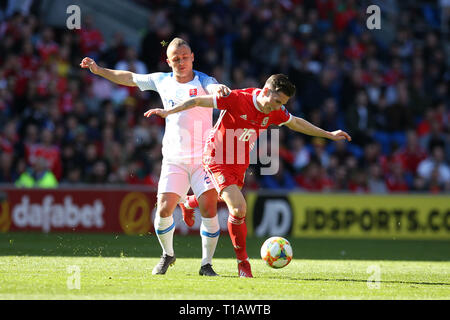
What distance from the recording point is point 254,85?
62.6 feet

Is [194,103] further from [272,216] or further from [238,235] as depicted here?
[272,216]

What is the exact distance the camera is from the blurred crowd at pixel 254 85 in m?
16.7

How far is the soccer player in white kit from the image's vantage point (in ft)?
29.8

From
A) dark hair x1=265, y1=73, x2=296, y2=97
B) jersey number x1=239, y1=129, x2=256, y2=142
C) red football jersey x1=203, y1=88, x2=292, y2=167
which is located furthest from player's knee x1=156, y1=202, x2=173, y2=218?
dark hair x1=265, y1=73, x2=296, y2=97

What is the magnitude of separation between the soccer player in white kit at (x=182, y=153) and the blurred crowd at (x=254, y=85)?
7273mm

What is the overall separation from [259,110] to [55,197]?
7.84 metres

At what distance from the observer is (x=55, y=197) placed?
1580cm

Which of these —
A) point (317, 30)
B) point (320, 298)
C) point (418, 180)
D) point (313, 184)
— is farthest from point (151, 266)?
point (317, 30)

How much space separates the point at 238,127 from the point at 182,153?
687 mm

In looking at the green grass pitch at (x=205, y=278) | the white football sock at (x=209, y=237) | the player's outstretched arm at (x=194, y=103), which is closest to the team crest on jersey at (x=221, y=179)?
the white football sock at (x=209, y=237)

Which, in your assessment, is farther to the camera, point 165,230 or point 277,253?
point 165,230

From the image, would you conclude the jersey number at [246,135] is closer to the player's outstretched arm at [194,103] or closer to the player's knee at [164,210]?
the player's outstretched arm at [194,103]

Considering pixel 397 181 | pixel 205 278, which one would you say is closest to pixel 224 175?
pixel 205 278

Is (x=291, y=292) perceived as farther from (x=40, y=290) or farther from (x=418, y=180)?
(x=418, y=180)
